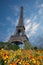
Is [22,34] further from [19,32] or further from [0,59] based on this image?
[0,59]

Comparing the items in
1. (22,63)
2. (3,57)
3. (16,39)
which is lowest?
(22,63)

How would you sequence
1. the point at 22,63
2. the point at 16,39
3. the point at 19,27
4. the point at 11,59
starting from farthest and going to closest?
the point at 19,27 → the point at 16,39 → the point at 11,59 → the point at 22,63

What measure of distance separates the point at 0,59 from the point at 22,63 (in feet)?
3.22

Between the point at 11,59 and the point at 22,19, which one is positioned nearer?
the point at 11,59

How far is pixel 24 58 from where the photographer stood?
697 cm

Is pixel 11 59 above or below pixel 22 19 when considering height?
below

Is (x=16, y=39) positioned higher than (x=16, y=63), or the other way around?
(x=16, y=39)

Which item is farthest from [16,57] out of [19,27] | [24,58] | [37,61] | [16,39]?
[19,27]

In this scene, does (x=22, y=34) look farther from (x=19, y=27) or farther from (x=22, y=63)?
(x=22, y=63)

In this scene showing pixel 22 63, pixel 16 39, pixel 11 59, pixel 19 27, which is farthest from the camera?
pixel 19 27

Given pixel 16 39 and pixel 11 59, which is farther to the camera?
pixel 16 39

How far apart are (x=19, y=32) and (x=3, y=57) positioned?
4890 cm

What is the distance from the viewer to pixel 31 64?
252 inches

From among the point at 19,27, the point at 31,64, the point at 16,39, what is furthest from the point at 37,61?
the point at 19,27
